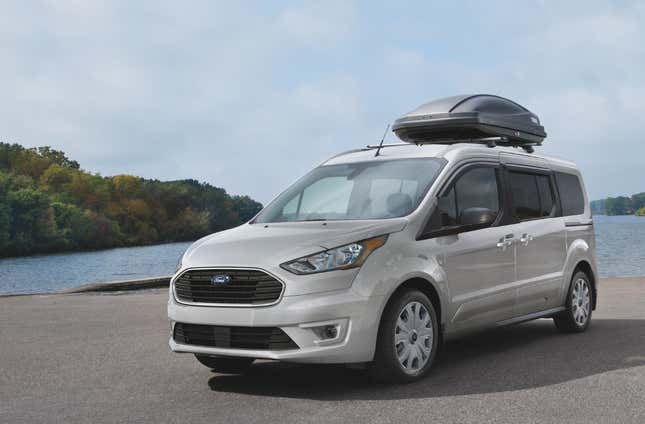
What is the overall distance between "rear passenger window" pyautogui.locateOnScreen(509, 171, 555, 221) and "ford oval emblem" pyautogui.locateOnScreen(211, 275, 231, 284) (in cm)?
341

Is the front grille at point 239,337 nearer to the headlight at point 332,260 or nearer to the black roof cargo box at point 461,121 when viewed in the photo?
the headlight at point 332,260

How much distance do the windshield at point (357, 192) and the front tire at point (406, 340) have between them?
2.59ft

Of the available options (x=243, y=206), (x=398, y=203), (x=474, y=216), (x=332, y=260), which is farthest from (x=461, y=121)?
(x=243, y=206)

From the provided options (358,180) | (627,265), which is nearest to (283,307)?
(358,180)

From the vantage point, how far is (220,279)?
6422mm

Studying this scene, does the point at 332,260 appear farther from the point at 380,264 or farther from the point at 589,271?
the point at 589,271

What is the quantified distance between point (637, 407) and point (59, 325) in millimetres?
8604

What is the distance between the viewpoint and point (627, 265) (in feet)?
120

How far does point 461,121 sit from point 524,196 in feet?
3.39

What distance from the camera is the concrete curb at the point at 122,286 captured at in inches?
744

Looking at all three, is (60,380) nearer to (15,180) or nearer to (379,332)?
(379,332)

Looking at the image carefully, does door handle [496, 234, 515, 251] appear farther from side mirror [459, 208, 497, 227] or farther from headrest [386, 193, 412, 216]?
headrest [386, 193, 412, 216]

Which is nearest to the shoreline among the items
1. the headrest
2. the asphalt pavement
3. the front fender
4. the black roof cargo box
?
the asphalt pavement

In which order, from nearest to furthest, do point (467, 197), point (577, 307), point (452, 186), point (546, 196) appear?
1. point (452, 186)
2. point (467, 197)
3. point (546, 196)
4. point (577, 307)
